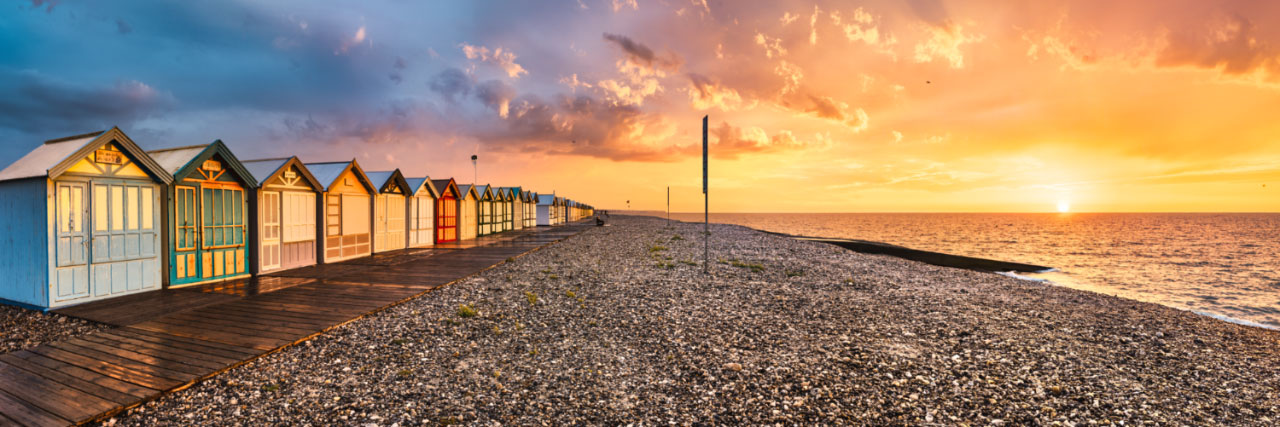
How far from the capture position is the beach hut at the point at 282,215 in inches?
559

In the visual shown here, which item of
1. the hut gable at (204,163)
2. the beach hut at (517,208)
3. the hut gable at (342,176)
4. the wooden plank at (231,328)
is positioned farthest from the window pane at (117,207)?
the beach hut at (517,208)

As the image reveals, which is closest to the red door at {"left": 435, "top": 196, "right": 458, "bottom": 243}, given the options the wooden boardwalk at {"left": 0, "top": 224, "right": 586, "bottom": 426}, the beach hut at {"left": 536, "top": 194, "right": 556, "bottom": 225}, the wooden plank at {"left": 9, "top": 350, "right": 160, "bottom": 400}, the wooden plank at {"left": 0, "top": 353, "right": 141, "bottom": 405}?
the wooden boardwalk at {"left": 0, "top": 224, "right": 586, "bottom": 426}

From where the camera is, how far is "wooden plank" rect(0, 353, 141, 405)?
5727 millimetres

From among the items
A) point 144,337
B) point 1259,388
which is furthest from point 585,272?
point 1259,388

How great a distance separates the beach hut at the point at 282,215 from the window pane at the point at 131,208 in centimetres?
268

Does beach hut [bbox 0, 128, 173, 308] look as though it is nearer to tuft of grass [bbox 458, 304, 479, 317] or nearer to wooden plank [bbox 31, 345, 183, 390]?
wooden plank [bbox 31, 345, 183, 390]

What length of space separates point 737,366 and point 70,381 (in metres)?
9.46

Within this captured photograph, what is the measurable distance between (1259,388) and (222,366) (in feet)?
54.9

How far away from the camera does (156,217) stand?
1158 cm

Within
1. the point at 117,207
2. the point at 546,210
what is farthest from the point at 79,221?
the point at 546,210

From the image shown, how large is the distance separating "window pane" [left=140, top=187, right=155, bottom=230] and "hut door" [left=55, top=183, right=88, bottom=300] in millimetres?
1066

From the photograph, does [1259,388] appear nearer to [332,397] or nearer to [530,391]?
[530,391]

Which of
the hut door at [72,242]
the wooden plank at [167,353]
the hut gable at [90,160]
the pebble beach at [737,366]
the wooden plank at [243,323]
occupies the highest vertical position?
the hut gable at [90,160]

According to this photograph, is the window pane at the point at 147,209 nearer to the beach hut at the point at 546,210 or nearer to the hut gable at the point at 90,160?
the hut gable at the point at 90,160
